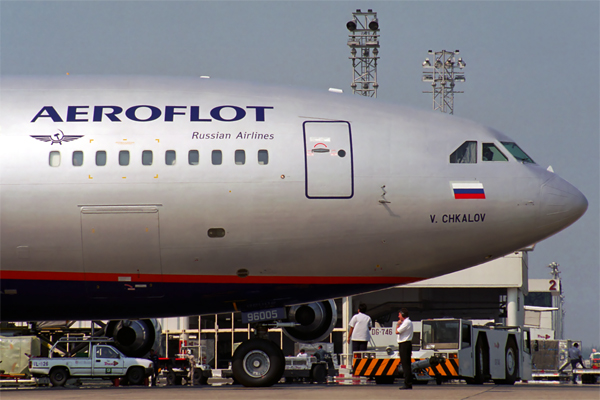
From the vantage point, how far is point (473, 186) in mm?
16031

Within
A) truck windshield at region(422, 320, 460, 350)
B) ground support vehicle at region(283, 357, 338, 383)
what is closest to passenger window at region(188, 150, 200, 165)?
truck windshield at region(422, 320, 460, 350)

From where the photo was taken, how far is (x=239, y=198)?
1559 cm

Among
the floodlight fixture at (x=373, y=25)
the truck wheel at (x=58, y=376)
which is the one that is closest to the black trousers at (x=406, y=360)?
the truck wheel at (x=58, y=376)

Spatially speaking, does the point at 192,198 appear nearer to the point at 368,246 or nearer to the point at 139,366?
the point at 368,246

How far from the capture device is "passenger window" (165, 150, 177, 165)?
1562cm

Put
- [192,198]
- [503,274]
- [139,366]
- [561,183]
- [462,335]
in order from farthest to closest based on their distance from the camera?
[503,274] < [139,366] < [462,335] < [561,183] < [192,198]

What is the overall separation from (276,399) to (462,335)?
8724 millimetres

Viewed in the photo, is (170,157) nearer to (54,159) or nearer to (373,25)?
(54,159)

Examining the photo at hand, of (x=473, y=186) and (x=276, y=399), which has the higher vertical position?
(x=473, y=186)

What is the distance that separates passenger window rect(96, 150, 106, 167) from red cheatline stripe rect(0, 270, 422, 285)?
2.21 m

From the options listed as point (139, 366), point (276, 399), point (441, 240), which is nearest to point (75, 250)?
point (276, 399)

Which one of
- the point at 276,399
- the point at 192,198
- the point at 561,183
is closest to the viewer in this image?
the point at 276,399

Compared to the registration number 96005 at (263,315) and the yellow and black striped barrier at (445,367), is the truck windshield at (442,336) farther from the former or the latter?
the registration number 96005 at (263,315)

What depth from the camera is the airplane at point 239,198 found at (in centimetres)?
1555
